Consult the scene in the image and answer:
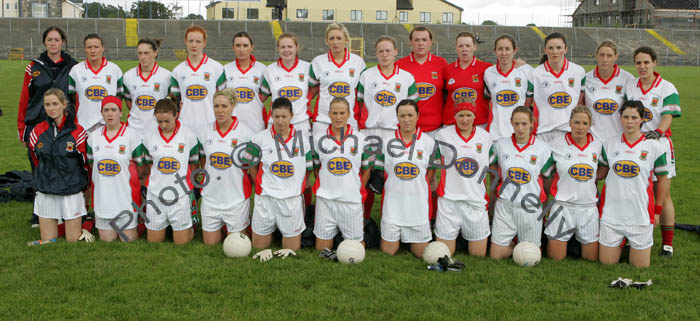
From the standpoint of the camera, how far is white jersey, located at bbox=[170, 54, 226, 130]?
576 centimetres

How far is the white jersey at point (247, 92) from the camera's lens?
580 centimetres

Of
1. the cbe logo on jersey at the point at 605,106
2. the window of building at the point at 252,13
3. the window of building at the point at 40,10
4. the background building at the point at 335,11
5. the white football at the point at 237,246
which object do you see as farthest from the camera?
the window of building at the point at 40,10

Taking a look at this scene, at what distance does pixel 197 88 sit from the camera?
5.76m

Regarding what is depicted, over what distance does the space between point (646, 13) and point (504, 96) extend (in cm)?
5165

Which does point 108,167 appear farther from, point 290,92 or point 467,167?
point 467,167

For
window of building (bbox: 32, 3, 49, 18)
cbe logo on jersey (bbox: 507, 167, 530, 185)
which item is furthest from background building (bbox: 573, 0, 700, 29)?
window of building (bbox: 32, 3, 49, 18)

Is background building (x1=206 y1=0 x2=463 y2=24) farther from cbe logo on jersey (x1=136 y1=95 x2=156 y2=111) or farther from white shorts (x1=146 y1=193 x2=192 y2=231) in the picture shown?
white shorts (x1=146 y1=193 x2=192 y2=231)

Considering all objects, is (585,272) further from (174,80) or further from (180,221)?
(174,80)

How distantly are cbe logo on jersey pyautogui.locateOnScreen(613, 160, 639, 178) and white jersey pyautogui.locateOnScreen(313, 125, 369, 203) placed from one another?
2041 millimetres

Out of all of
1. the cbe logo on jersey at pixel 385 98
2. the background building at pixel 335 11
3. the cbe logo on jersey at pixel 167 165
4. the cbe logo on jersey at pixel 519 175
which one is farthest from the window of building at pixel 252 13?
the cbe logo on jersey at pixel 519 175

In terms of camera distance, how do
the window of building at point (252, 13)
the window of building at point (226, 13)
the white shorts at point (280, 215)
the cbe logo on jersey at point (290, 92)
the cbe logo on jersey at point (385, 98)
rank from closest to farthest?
the white shorts at point (280, 215)
the cbe logo on jersey at point (385, 98)
the cbe logo on jersey at point (290, 92)
the window of building at point (226, 13)
the window of building at point (252, 13)

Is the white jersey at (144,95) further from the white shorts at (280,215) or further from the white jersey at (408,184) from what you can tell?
the white jersey at (408,184)

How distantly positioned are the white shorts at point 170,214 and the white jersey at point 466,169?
2217 mm

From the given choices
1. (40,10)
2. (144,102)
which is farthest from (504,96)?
(40,10)
